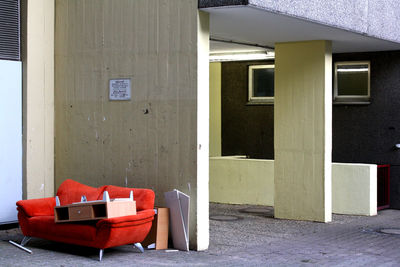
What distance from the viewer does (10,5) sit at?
11.1m

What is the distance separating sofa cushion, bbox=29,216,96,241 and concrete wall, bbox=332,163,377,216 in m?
6.09

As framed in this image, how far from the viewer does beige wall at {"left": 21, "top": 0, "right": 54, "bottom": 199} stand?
11.1 m

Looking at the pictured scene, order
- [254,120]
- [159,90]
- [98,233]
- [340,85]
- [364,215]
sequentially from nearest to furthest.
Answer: [98,233] < [159,90] < [364,215] < [340,85] < [254,120]

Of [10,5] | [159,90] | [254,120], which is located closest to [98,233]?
[159,90]

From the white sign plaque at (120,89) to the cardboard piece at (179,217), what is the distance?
164 cm

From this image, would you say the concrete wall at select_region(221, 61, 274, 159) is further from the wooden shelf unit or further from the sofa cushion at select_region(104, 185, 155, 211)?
the wooden shelf unit

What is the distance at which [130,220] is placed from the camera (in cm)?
881

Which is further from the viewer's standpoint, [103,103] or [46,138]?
[46,138]

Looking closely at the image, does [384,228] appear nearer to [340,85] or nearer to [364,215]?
[364,215]

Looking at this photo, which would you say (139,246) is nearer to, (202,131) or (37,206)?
(37,206)

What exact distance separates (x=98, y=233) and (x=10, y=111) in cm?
320

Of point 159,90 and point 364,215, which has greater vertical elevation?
point 159,90

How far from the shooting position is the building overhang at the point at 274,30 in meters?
9.74

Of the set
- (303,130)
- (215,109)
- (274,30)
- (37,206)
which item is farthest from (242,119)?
(37,206)
